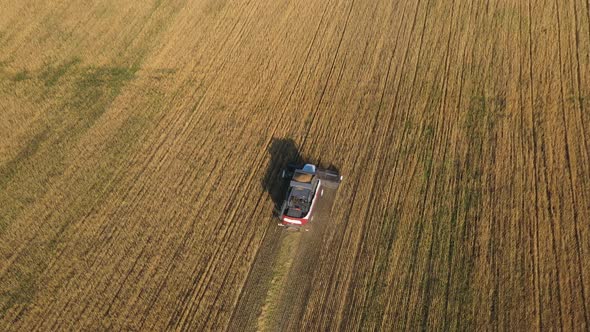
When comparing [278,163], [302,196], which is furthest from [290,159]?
[302,196]

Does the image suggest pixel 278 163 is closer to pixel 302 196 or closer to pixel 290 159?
pixel 290 159

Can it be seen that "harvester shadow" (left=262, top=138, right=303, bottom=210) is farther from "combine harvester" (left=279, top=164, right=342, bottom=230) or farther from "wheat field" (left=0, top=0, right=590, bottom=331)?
"combine harvester" (left=279, top=164, right=342, bottom=230)

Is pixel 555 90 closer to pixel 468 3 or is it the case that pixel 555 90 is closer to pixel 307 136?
pixel 468 3

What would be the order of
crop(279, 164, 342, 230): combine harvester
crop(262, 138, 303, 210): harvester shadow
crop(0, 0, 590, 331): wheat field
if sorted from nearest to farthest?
1. crop(0, 0, 590, 331): wheat field
2. crop(279, 164, 342, 230): combine harvester
3. crop(262, 138, 303, 210): harvester shadow

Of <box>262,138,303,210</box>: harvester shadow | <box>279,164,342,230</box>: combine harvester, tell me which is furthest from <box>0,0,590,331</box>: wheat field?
<box>279,164,342,230</box>: combine harvester

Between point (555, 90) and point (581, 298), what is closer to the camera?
point (581, 298)

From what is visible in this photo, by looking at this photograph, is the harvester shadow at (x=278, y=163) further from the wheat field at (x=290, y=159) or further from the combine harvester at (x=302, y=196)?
the combine harvester at (x=302, y=196)

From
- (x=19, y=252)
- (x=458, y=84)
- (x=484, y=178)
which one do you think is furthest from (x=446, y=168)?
(x=19, y=252)
